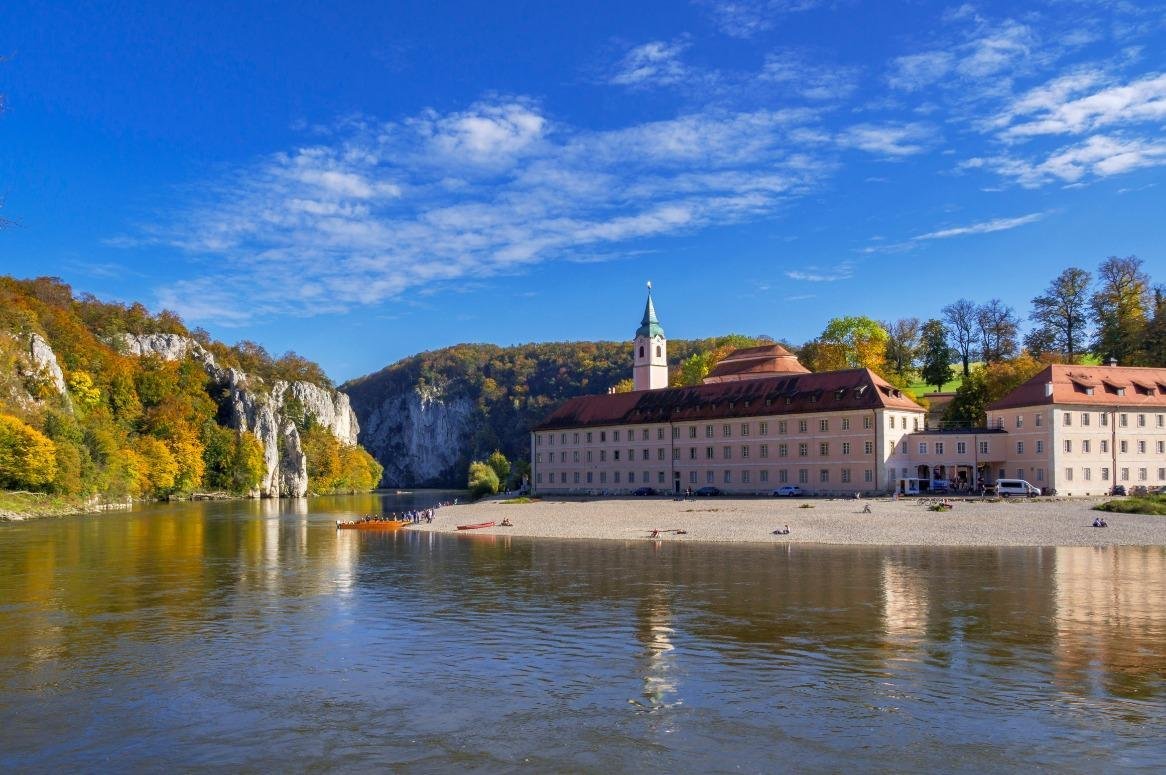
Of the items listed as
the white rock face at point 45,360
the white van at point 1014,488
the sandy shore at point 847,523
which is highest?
the white rock face at point 45,360

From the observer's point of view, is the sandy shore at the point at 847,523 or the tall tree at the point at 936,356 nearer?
the sandy shore at the point at 847,523

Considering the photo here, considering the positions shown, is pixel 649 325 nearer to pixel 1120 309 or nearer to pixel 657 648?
pixel 1120 309

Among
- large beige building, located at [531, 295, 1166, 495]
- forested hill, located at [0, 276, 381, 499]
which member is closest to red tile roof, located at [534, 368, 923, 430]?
large beige building, located at [531, 295, 1166, 495]

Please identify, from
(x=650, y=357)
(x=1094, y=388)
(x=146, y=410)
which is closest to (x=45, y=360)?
(x=146, y=410)

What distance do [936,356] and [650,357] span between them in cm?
3769

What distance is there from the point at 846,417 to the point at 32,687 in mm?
65909

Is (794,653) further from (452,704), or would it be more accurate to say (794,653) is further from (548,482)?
(548,482)

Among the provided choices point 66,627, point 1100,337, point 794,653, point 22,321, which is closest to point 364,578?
point 66,627

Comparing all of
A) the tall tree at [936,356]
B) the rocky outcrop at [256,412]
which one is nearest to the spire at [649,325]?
the tall tree at [936,356]

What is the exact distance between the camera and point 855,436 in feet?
243

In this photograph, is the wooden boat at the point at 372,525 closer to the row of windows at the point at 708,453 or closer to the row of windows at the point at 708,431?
the row of windows at the point at 708,453

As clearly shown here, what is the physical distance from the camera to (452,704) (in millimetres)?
16484

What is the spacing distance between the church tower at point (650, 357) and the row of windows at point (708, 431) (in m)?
15.0

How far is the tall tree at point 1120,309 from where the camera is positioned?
92.1 m
